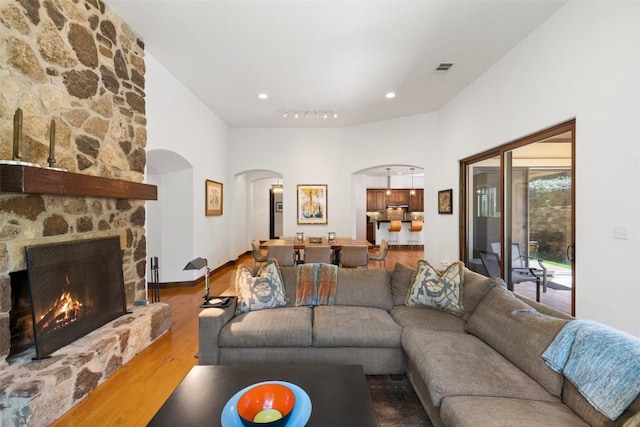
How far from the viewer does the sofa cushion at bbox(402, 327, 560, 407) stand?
155 centimetres

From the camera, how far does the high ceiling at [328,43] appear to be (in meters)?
2.88

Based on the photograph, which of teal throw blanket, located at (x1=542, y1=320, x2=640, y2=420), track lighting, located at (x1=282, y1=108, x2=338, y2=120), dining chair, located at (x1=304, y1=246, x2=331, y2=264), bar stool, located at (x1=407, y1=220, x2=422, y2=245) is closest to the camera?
teal throw blanket, located at (x1=542, y1=320, x2=640, y2=420)

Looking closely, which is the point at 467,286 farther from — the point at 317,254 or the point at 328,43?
the point at 328,43

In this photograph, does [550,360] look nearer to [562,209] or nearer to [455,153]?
[562,209]

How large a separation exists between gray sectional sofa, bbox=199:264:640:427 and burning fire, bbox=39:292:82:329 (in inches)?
A: 42.1

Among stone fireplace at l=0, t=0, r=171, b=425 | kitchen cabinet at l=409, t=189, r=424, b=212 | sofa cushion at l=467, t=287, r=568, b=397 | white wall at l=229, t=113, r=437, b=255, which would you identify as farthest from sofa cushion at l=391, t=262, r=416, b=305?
kitchen cabinet at l=409, t=189, r=424, b=212

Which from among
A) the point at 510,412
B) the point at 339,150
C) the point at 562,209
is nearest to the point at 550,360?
the point at 510,412

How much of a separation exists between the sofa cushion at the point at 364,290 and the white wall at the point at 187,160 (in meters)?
3.06

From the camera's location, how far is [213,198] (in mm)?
6152

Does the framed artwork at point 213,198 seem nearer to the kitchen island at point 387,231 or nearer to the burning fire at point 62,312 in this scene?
the burning fire at point 62,312

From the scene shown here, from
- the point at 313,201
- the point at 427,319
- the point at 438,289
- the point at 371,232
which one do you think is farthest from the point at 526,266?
the point at 371,232

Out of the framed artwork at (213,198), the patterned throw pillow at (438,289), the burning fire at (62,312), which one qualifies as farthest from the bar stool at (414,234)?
the burning fire at (62,312)

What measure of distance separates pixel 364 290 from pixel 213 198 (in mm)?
4342

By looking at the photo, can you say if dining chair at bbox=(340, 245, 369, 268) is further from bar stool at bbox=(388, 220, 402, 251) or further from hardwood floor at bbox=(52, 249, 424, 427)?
bar stool at bbox=(388, 220, 402, 251)
